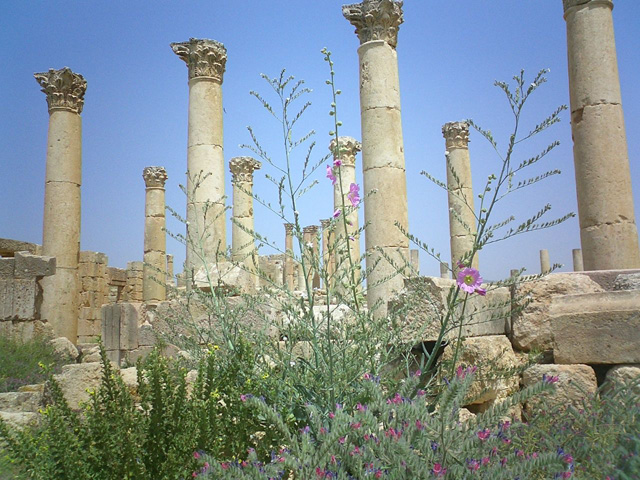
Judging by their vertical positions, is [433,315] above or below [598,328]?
above

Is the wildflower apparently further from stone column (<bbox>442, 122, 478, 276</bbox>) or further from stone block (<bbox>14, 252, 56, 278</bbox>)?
stone column (<bbox>442, 122, 478, 276</bbox>)

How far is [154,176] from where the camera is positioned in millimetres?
23031

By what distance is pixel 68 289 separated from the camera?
13891 millimetres

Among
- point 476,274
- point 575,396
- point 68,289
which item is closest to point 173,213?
point 476,274

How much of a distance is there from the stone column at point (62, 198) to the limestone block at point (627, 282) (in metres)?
12.0

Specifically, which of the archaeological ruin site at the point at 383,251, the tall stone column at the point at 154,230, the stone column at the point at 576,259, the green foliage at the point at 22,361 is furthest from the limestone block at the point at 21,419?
the stone column at the point at 576,259

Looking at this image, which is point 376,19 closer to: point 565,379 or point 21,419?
point 565,379

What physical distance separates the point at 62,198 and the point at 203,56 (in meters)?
5.03

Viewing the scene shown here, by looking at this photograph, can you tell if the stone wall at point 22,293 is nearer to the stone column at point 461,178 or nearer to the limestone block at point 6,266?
the limestone block at point 6,266

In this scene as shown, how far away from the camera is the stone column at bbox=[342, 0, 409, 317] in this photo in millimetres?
10648

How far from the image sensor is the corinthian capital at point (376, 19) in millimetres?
10812

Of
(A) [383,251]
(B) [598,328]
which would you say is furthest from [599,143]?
(A) [383,251]

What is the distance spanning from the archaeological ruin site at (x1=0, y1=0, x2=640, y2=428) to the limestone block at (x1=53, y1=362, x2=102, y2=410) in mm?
20

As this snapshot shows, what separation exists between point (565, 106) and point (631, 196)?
7.04 m
